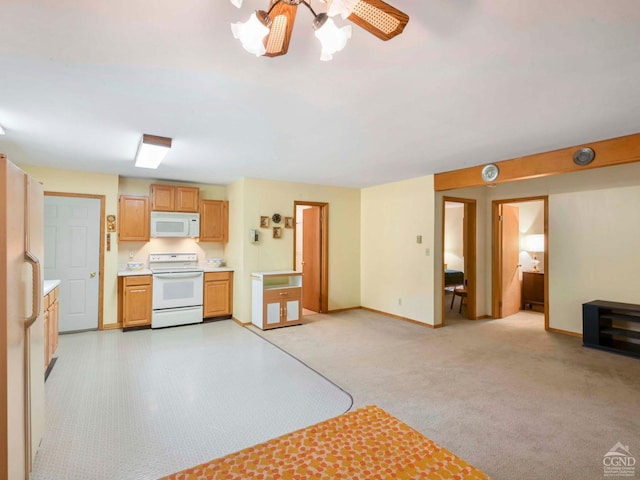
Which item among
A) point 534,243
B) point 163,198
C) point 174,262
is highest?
point 163,198

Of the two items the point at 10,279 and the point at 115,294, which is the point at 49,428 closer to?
the point at 10,279

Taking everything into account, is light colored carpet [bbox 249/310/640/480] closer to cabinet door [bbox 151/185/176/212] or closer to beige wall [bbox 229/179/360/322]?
beige wall [bbox 229/179/360/322]

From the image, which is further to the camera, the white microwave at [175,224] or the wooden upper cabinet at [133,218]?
the white microwave at [175,224]

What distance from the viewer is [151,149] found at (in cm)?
333

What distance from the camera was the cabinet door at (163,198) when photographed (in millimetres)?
5191

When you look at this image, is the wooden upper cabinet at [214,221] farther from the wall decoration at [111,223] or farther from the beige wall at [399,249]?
the beige wall at [399,249]

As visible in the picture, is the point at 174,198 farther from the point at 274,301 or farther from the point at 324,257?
the point at 324,257

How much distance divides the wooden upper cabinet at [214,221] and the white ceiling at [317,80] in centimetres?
205

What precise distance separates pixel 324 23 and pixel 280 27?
184mm

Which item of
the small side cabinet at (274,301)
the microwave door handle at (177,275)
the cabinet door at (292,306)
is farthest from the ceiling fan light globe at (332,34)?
the microwave door handle at (177,275)

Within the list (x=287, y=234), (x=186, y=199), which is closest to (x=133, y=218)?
(x=186, y=199)

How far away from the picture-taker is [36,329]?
6.59 ft

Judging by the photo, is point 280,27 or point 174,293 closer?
point 280,27

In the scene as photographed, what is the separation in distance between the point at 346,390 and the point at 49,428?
7.41 feet
